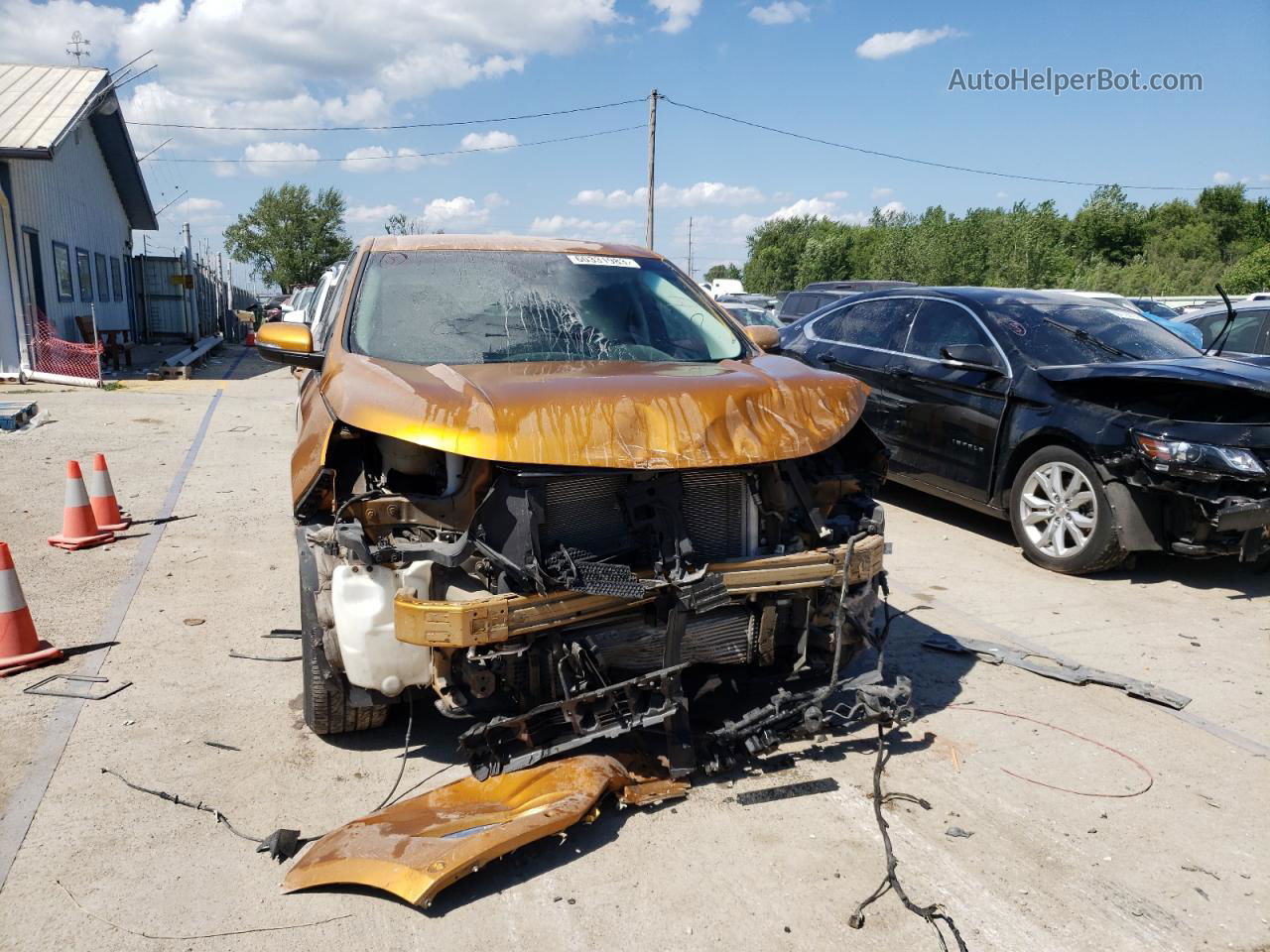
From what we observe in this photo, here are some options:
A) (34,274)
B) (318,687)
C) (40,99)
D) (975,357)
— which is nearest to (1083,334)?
(975,357)

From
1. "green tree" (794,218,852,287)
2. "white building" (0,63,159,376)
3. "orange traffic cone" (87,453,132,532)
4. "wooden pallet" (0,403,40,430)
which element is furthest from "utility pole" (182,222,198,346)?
"green tree" (794,218,852,287)

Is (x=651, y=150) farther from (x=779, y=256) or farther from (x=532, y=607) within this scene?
(x=779, y=256)

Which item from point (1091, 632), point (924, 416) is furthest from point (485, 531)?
point (924, 416)

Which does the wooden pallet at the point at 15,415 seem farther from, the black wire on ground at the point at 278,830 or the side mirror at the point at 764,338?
the side mirror at the point at 764,338

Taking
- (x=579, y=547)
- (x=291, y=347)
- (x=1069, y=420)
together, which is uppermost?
(x=291, y=347)

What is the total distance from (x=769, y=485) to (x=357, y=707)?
1744 mm

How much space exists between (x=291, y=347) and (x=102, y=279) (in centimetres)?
2142

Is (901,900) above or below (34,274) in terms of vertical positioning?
below

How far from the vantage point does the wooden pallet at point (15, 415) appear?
1064 centimetres

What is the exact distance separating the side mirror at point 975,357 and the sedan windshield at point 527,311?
2.54 meters

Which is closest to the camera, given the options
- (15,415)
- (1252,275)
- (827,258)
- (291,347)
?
(291,347)

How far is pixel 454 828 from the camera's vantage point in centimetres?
300

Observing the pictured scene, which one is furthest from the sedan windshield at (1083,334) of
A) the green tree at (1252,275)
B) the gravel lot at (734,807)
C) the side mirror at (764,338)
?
the green tree at (1252,275)

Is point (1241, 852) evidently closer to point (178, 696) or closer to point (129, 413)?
point (178, 696)
